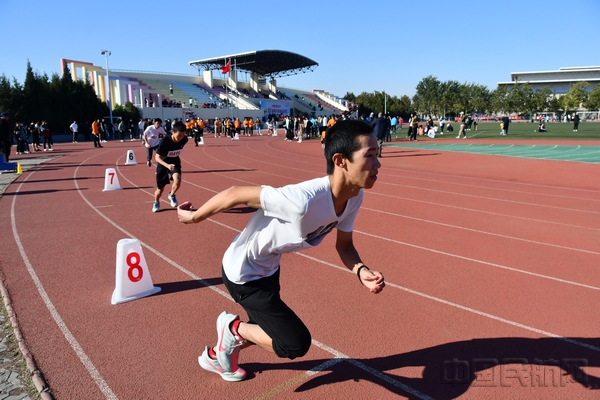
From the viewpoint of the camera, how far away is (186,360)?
3.48 m

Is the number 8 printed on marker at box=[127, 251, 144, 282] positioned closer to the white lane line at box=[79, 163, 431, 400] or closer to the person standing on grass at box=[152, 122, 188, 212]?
the white lane line at box=[79, 163, 431, 400]

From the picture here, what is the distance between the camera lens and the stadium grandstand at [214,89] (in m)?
47.7

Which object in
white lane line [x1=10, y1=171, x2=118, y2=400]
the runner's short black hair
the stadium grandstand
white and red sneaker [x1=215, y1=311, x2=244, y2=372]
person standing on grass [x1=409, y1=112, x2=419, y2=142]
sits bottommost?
white lane line [x1=10, y1=171, x2=118, y2=400]

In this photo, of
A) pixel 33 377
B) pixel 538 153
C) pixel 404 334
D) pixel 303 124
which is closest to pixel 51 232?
pixel 33 377

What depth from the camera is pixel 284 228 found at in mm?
2449

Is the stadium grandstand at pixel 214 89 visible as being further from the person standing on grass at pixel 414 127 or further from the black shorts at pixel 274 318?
the black shorts at pixel 274 318

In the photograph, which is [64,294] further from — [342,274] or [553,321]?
[553,321]

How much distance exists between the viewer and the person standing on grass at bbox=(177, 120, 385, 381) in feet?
7.75

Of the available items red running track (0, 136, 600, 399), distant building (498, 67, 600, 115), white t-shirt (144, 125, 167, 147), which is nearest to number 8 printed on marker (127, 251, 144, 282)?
red running track (0, 136, 600, 399)

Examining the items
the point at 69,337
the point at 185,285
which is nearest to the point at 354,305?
the point at 185,285

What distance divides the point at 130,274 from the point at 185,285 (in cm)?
71

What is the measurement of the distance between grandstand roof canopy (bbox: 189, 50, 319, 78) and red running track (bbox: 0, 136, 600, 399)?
6125 centimetres

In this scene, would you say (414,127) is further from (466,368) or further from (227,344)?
(227,344)

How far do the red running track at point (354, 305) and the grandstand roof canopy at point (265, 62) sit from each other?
61.2 m
